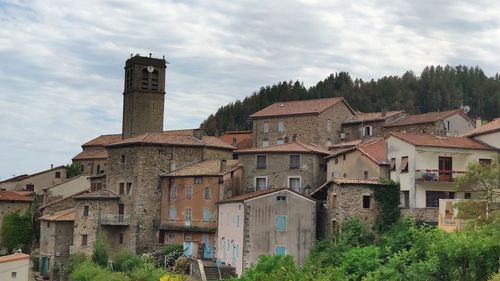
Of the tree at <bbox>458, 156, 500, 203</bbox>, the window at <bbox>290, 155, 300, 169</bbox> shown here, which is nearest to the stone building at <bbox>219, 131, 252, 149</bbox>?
the window at <bbox>290, 155, 300, 169</bbox>

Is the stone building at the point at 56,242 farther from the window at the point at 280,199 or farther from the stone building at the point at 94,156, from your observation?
the window at the point at 280,199

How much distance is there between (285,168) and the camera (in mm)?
58938

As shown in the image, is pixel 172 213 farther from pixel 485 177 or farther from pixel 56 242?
pixel 485 177

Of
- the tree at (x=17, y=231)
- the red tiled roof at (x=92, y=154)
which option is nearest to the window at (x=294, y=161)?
the tree at (x=17, y=231)

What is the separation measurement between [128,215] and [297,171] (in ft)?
46.1

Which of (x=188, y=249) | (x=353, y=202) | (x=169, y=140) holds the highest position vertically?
(x=169, y=140)

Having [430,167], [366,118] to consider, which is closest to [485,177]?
[430,167]

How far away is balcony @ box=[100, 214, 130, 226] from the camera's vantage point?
61.8 meters

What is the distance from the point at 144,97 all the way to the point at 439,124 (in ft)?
90.6

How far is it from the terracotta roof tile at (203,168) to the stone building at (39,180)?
96.5 ft

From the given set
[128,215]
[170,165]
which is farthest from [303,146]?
[128,215]

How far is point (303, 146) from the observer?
59812mm

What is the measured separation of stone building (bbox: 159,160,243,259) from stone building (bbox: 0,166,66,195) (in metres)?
29.5

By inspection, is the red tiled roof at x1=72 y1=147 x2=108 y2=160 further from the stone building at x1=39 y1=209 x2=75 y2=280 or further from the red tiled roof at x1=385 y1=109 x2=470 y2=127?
the red tiled roof at x1=385 y1=109 x2=470 y2=127
